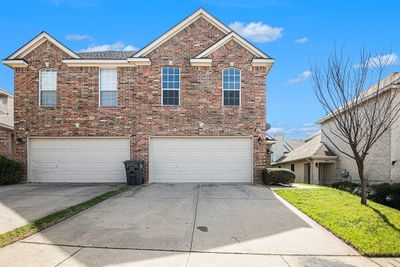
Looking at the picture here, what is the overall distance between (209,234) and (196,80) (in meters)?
10.6

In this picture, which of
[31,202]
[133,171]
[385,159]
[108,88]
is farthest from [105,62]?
[385,159]

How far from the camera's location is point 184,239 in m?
6.70

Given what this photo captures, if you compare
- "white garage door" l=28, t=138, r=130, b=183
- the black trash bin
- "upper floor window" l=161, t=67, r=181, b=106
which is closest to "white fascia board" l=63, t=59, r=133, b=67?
"upper floor window" l=161, t=67, r=181, b=106

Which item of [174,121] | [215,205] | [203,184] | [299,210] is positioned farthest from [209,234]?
[174,121]

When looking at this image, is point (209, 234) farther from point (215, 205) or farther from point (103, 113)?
point (103, 113)

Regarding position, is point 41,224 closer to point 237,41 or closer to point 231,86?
point 231,86

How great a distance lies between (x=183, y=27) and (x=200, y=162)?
22.6ft

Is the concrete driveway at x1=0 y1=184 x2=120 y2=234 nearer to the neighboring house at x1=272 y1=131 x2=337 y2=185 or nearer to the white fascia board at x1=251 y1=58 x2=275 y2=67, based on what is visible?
the white fascia board at x1=251 y1=58 x2=275 y2=67

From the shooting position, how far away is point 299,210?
9.84 meters

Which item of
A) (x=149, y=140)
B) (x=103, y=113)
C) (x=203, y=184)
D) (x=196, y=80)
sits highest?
(x=196, y=80)

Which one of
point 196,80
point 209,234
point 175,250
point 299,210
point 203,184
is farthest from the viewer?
point 196,80

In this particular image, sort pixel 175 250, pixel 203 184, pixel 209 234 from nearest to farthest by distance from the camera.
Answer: pixel 175 250, pixel 209 234, pixel 203 184

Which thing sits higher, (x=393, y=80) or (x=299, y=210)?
(x=393, y=80)

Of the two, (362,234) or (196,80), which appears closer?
(362,234)
